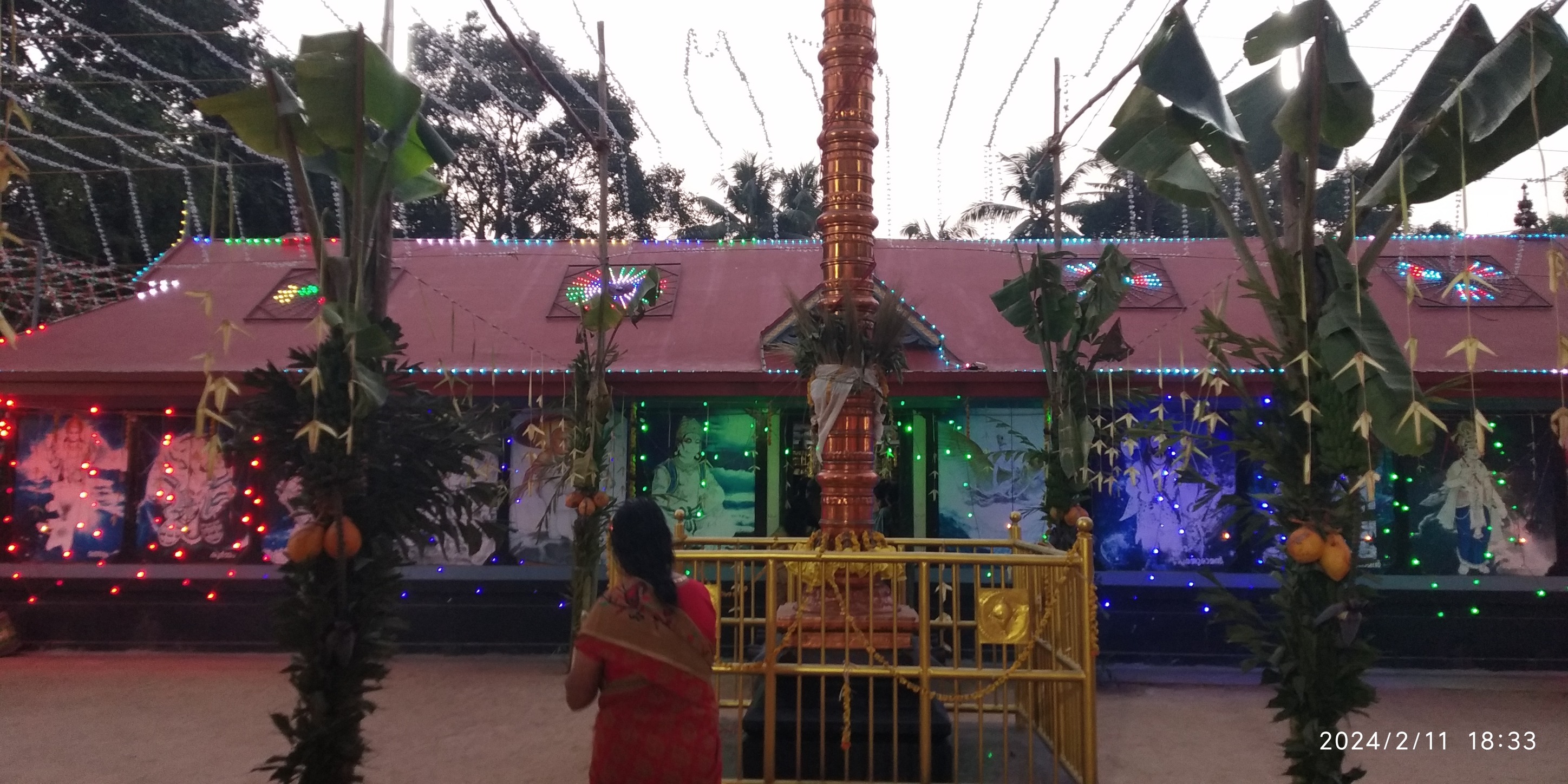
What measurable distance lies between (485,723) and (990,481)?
18.6 ft

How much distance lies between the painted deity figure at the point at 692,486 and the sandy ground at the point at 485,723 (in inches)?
80.3

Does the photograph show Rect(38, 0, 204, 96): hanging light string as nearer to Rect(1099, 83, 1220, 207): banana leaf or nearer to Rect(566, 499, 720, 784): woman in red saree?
Rect(566, 499, 720, 784): woman in red saree

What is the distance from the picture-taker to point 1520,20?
3.67 m

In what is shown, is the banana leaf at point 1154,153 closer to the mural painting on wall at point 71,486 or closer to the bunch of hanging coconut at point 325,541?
the bunch of hanging coconut at point 325,541

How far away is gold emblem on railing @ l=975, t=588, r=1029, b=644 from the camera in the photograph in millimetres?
5027

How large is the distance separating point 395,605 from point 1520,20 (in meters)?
5.21

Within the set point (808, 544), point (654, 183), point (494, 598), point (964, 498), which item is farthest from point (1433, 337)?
point (654, 183)

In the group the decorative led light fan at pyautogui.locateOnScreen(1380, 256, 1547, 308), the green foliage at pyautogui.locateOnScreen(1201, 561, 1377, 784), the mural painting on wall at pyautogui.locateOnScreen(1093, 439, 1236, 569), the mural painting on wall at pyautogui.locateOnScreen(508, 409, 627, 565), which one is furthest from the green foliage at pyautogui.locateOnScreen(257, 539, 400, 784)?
the decorative led light fan at pyautogui.locateOnScreen(1380, 256, 1547, 308)

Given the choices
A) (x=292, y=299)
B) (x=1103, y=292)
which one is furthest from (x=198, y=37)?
(x=1103, y=292)

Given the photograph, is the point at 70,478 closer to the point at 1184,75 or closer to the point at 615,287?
the point at 615,287

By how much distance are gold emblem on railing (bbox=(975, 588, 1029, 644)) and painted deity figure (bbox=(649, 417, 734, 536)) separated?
544 cm

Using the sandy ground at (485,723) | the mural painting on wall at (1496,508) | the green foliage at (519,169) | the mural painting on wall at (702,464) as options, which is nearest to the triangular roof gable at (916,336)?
the mural painting on wall at (702,464)

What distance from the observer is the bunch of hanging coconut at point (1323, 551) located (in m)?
3.78

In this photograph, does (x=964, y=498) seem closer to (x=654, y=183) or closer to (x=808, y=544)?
(x=808, y=544)
